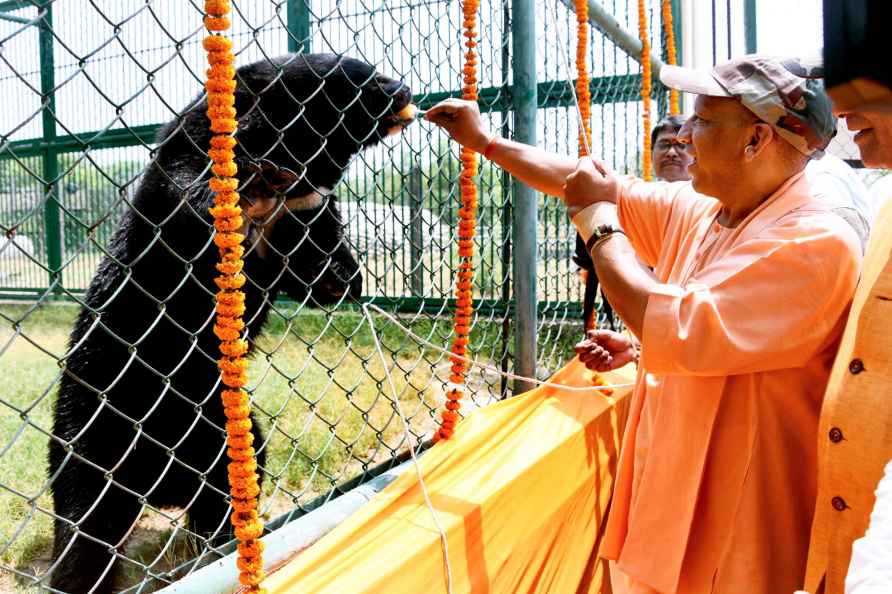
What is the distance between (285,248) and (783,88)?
2.31m

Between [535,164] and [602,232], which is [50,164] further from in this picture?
[602,232]

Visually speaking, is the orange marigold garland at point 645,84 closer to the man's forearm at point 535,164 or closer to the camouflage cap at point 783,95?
the man's forearm at point 535,164

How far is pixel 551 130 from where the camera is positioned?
15.3 ft

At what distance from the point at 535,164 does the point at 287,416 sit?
10.3ft

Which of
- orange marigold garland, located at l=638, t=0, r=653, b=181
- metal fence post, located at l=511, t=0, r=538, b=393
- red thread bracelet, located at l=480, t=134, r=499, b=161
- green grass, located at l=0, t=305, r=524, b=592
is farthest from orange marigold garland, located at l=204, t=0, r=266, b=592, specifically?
orange marigold garland, located at l=638, t=0, r=653, b=181

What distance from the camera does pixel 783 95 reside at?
1.76 m

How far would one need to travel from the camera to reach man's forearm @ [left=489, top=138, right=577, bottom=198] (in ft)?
8.35

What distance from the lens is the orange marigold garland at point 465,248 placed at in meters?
2.46

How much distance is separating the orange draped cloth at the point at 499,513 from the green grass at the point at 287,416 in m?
0.28

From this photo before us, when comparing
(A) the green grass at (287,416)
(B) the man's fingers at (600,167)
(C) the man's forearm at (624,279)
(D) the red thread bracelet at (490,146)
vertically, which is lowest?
(A) the green grass at (287,416)

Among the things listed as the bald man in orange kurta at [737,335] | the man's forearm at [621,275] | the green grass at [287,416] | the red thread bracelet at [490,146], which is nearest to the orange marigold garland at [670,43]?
the green grass at [287,416]

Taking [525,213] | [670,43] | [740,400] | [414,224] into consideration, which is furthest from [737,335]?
[414,224]

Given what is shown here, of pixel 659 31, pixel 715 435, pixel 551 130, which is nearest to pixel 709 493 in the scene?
pixel 715 435

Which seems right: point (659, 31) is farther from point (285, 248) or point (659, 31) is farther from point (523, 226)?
point (285, 248)
